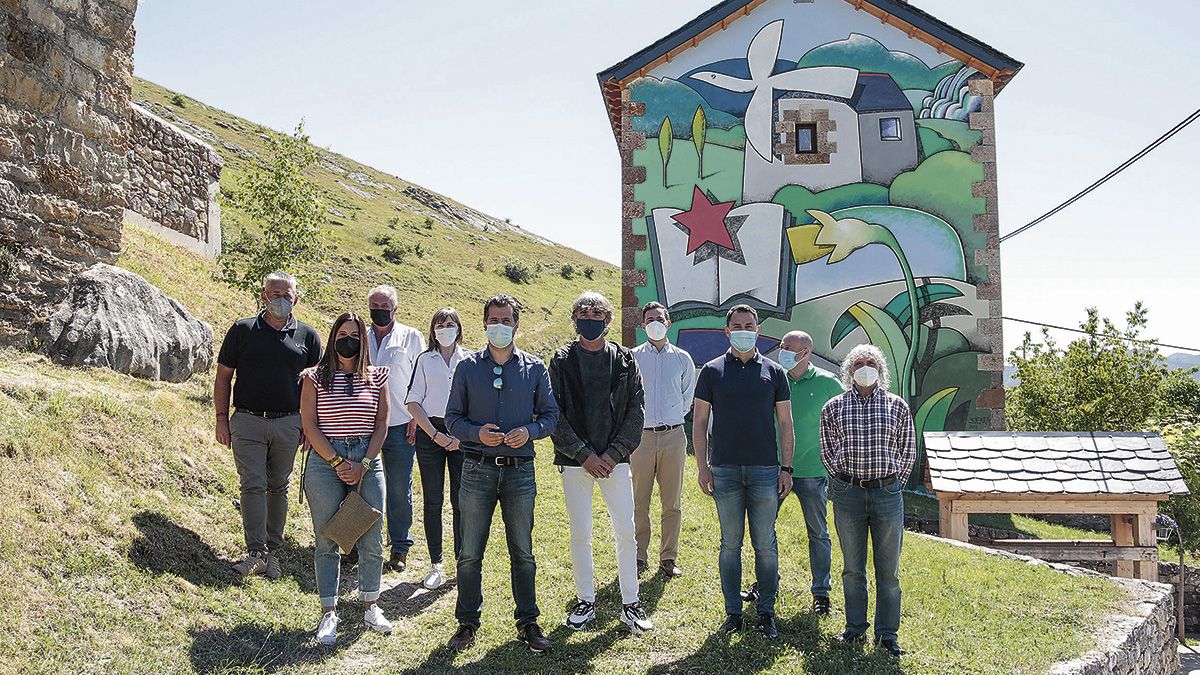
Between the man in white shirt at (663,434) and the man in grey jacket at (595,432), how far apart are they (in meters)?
1.36

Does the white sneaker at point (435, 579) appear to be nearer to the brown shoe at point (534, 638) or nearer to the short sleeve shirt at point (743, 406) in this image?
the brown shoe at point (534, 638)

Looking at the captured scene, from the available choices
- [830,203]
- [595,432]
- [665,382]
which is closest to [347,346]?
[595,432]

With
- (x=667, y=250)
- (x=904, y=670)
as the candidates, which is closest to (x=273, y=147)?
(x=667, y=250)

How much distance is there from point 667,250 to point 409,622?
378 inches

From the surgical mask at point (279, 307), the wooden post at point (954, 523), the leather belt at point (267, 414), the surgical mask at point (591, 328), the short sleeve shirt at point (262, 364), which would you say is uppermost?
the surgical mask at point (279, 307)

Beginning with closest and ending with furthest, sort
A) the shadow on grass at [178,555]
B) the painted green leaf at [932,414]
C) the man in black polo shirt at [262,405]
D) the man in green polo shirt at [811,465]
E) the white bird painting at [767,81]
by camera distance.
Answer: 1. the shadow on grass at [178,555]
2. the man in black polo shirt at [262,405]
3. the man in green polo shirt at [811,465]
4. the painted green leaf at [932,414]
5. the white bird painting at [767,81]

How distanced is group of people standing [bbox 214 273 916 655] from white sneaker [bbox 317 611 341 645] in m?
0.01

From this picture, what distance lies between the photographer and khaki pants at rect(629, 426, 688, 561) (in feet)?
23.1

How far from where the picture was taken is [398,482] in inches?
266

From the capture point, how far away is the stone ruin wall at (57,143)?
271 inches

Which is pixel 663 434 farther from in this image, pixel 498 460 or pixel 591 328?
pixel 498 460

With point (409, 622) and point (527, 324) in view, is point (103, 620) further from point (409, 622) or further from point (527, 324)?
point (527, 324)

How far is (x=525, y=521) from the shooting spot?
5.29 meters

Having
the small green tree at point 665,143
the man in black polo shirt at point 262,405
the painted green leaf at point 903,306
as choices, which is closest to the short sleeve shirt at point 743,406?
the man in black polo shirt at point 262,405
